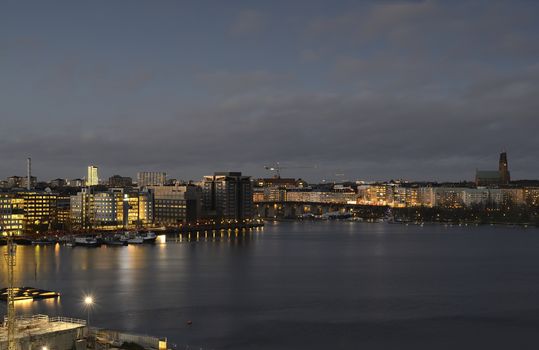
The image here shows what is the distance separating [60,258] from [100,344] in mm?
10865

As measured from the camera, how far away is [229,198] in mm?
33625

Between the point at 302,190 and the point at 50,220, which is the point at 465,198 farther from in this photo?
the point at 50,220

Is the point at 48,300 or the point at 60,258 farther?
the point at 60,258

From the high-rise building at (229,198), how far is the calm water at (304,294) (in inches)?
573

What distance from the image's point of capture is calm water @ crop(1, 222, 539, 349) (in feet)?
25.8

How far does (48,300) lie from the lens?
9914 millimetres

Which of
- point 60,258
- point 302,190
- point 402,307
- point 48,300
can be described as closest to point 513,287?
point 402,307

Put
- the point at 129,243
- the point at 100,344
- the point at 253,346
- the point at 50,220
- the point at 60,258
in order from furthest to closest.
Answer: the point at 50,220, the point at 129,243, the point at 60,258, the point at 253,346, the point at 100,344

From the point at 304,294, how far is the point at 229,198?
23.0 m

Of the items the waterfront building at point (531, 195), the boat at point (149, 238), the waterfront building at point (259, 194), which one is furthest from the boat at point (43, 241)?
the waterfront building at point (259, 194)

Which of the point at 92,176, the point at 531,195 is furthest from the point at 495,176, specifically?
the point at 92,176

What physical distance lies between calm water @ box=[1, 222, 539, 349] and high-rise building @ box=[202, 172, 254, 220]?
14.5 metres

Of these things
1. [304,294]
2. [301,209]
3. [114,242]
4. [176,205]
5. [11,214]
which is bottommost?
[304,294]

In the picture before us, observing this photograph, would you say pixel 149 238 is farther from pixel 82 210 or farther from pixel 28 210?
pixel 28 210
